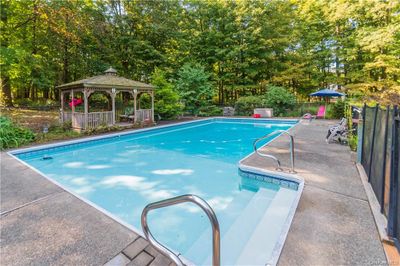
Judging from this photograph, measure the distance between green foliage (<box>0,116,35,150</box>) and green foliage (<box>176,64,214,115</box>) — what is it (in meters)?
11.6

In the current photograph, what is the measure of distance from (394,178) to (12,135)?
10.7 m

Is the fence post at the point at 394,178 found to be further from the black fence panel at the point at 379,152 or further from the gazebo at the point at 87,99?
the gazebo at the point at 87,99

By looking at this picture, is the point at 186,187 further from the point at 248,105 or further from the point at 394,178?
the point at 248,105

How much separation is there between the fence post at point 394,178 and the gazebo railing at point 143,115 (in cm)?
1232

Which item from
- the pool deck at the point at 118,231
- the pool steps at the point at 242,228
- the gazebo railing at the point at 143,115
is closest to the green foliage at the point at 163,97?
the gazebo railing at the point at 143,115

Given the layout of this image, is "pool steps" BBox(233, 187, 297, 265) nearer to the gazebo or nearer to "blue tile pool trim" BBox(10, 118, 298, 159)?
"blue tile pool trim" BBox(10, 118, 298, 159)

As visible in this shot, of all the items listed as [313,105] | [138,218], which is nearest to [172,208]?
[138,218]

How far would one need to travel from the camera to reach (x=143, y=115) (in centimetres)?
1369

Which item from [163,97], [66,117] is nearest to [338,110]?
[163,97]

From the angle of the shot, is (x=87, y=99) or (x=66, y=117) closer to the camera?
(x=87, y=99)

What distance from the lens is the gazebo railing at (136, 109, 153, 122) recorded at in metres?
13.4

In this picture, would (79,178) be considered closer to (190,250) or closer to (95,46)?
(190,250)

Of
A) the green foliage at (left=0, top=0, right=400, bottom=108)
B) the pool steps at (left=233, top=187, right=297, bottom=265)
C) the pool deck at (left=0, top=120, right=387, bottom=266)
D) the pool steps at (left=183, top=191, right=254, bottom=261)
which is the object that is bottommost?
the pool steps at (left=183, top=191, right=254, bottom=261)

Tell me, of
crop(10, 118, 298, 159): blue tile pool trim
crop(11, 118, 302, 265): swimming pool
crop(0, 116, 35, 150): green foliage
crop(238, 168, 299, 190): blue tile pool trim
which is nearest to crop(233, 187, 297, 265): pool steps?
crop(11, 118, 302, 265): swimming pool
